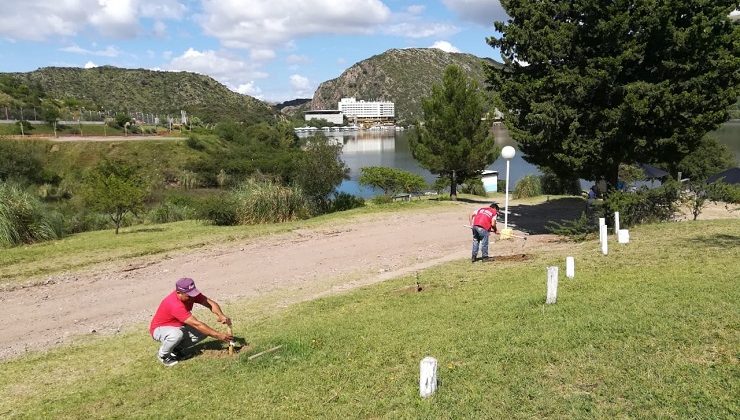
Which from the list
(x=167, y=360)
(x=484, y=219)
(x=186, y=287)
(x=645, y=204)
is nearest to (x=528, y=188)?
(x=645, y=204)

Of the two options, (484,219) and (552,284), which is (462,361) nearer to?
(552,284)

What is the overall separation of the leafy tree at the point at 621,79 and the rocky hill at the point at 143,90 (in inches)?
4692

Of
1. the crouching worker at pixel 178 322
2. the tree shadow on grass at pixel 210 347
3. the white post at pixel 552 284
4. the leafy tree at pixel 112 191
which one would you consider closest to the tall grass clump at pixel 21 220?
the leafy tree at pixel 112 191

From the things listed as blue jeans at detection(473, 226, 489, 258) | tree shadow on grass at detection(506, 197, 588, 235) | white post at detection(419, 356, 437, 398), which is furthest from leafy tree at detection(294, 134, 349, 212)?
white post at detection(419, 356, 437, 398)

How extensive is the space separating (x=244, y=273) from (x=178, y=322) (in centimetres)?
639

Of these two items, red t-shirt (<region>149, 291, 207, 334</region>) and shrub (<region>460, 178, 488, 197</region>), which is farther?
shrub (<region>460, 178, 488, 197</region>)

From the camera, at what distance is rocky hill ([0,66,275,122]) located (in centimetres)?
13925

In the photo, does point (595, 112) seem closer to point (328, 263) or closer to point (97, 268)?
point (328, 263)

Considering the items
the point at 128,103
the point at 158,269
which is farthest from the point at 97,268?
the point at 128,103

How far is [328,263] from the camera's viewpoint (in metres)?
14.9

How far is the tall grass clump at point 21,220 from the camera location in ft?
56.4

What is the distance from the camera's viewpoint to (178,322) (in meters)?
7.55

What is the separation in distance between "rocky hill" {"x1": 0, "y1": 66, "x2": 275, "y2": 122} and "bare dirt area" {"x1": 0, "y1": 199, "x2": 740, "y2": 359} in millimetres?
117152

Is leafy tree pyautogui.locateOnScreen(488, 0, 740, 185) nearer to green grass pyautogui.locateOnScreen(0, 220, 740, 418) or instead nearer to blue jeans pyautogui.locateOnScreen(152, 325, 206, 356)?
green grass pyautogui.locateOnScreen(0, 220, 740, 418)
